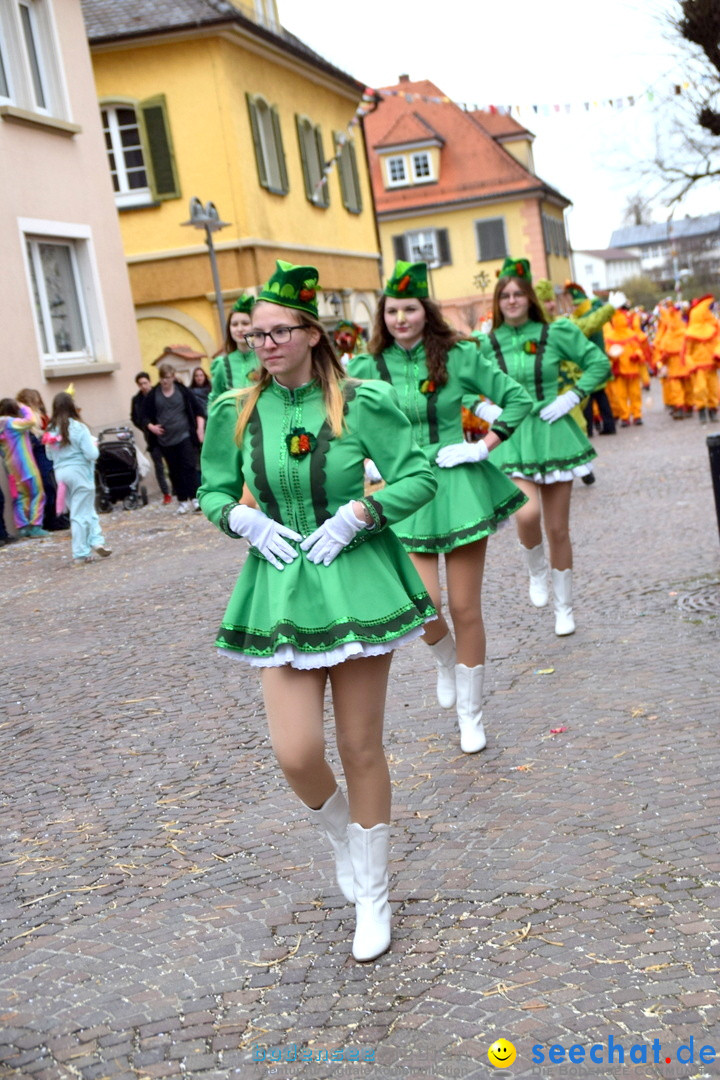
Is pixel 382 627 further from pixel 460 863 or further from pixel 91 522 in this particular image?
pixel 91 522

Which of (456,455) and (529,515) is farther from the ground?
(456,455)

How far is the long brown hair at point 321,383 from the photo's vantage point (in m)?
3.99

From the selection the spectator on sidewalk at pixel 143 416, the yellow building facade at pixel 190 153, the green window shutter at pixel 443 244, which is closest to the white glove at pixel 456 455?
the spectator on sidewalk at pixel 143 416

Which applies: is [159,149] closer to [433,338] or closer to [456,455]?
[433,338]

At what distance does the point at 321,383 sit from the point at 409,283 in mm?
1791

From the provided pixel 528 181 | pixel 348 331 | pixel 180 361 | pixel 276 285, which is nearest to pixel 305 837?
pixel 276 285

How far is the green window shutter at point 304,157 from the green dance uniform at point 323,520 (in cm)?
2679

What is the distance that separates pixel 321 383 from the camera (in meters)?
4.07

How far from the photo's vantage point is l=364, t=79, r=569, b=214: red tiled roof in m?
54.0

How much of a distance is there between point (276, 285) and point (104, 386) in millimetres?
17289

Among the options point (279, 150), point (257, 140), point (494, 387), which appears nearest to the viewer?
point (494, 387)

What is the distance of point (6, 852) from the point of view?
5273 mm

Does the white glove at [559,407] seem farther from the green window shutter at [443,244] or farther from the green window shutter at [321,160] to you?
the green window shutter at [443,244]

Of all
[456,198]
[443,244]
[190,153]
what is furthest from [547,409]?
[443,244]
